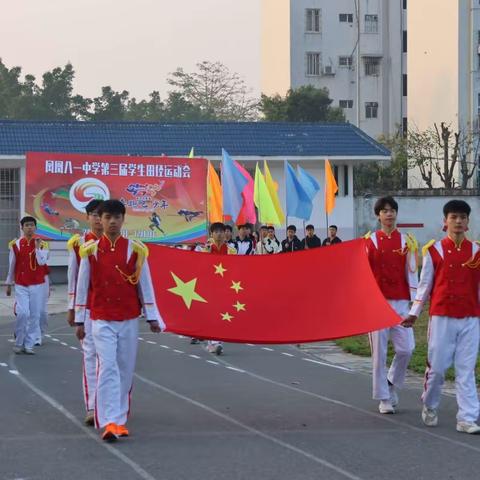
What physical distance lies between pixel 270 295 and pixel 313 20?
217 feet

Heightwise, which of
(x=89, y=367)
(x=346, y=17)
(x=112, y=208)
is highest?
(x=346, y=17)

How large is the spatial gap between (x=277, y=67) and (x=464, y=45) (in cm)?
2158

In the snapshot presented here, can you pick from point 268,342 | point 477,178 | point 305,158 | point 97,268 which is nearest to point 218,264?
point 268,342

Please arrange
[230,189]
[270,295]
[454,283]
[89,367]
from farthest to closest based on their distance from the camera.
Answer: [230,189] < [270,295] < [89,367] < [454,283]

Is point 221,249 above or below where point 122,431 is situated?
above

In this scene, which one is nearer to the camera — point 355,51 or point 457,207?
point 457,207

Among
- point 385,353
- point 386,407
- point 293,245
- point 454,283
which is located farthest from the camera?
point 293,245

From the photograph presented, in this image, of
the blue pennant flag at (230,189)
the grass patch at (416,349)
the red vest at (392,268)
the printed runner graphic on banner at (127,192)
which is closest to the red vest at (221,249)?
the grass patch at (416,349)

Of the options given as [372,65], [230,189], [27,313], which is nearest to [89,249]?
[27,313]

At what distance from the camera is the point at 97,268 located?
32.0 ft

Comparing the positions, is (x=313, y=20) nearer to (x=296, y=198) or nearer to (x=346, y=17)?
(x=346, y=17)

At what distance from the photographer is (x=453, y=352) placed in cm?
1004

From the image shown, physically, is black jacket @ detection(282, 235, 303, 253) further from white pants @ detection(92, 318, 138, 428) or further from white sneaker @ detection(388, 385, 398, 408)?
white pants @ detection(92, 318, 138, 428)

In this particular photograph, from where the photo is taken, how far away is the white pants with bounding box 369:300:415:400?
35.6 ft
